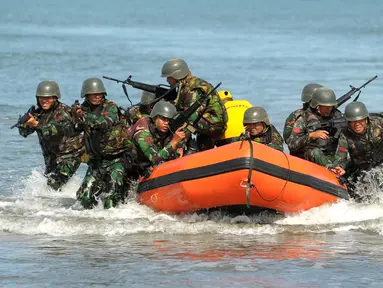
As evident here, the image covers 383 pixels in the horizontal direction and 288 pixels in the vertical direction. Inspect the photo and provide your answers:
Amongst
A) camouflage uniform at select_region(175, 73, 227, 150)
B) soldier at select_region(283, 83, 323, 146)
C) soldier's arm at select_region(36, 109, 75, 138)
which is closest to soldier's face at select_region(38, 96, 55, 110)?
soldier's arm at select_region(36, 109, 75, 138)

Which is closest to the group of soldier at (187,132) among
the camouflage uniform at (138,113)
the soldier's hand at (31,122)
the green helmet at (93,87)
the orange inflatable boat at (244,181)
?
the green helmet at (93,87)

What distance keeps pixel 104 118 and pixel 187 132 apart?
1.04 meters

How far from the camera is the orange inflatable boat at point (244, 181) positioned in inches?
475

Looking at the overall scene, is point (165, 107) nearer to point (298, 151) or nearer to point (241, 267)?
point (298, 151)

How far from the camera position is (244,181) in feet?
39.4

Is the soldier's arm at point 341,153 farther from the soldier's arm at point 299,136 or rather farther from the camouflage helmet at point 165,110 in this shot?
the camouflage helmet at point 165,110

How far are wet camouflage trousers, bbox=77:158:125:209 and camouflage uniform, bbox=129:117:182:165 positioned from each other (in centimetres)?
41

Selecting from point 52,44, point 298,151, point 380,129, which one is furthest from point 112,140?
point 52,44

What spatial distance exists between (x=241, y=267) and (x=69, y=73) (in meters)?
24.7

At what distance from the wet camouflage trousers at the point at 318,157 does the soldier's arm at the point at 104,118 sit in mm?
2301

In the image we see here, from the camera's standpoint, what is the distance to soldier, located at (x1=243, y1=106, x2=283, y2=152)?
13086 mm

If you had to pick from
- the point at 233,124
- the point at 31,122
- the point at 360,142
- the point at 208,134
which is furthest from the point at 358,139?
the point at 31,122

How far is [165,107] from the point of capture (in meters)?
13.1

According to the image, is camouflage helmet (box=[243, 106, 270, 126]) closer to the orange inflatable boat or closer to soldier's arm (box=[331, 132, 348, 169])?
the orange inflatable boat
